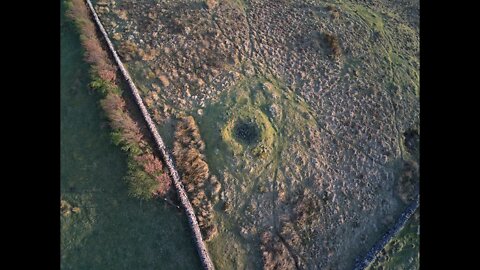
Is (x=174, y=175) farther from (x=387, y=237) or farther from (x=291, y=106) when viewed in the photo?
(x=387, y=237)

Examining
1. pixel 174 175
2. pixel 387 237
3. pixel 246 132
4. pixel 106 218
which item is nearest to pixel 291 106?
pixel 246 132

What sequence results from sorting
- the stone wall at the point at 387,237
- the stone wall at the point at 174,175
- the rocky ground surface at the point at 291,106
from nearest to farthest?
the stone wall at the point at 174,175, the stone wall at the point at 387,237, the rocky ground surface at the point at 291,106

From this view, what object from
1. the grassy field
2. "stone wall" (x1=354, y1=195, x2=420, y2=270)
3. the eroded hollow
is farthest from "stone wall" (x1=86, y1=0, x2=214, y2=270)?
"stone wall" (x1=354, y1=195, x2=420, y2=270)

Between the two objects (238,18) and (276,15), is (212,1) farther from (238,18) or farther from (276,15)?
(276,15)

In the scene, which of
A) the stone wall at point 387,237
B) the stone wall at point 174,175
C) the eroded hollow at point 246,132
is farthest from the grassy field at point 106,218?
the stone wall at point 387,237

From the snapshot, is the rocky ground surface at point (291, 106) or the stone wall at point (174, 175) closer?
the stone wall at point (174, 175)

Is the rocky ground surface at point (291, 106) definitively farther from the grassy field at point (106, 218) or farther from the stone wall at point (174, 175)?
the grassy field at point (106, 218)

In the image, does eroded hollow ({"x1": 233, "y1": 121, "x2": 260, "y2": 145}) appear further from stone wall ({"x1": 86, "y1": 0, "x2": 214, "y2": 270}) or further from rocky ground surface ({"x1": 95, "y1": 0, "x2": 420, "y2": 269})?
stone wall ({"x1": 86, "y1": 0, "x2": 214, "y2": 270})
